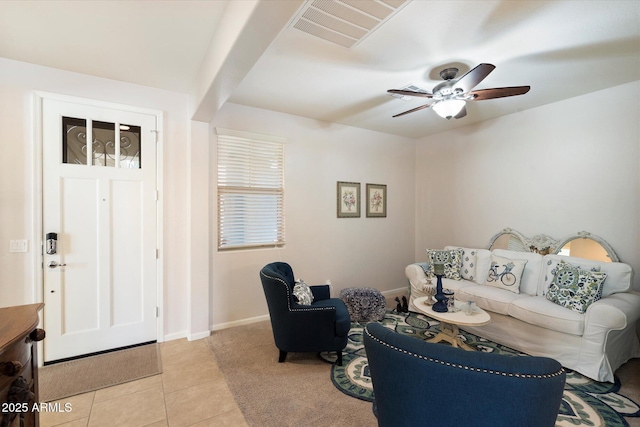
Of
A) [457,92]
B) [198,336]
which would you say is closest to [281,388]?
[198,336]

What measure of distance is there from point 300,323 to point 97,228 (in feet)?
7.19

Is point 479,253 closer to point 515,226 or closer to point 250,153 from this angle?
point 515,226

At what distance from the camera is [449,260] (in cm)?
391

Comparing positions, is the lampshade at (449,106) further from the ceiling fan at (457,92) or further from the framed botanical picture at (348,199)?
the framed botanical picture at (348,199)

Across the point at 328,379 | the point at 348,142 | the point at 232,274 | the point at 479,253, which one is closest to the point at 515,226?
the point at 479,253

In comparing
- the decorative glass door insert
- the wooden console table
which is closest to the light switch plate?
the decorative glass door insert

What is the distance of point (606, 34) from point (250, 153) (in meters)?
3.41

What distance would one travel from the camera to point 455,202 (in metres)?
4.62

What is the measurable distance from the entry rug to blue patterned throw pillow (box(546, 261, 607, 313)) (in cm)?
61

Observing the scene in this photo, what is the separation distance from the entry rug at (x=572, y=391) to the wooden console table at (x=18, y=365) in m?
1.85

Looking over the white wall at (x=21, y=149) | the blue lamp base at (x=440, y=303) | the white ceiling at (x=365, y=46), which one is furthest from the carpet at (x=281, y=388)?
the white ceiling at (x=365, y=46)

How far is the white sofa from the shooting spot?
7.89ft

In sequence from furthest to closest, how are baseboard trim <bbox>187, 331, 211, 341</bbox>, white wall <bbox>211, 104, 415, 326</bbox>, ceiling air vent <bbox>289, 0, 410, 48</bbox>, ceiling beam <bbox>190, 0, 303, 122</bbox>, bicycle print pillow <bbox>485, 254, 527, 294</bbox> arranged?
white wall <bbox>211, 104, 415, 326</bbox> → bicycle print pillow <bbox>485, 254, 527, 294</bbox> → baseboard trim <bbox>187, 331, 211, 341</bbox> → ceiling air vent <bbox>289, 0, 410, 48</bbox> → ceiling beam <bbox>190, 0, 303, 122</bbox>

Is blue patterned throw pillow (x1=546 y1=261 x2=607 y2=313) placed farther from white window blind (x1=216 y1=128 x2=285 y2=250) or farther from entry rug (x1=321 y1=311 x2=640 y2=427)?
white window blind (x1=216 y1=128 x2=285 y2=250)
